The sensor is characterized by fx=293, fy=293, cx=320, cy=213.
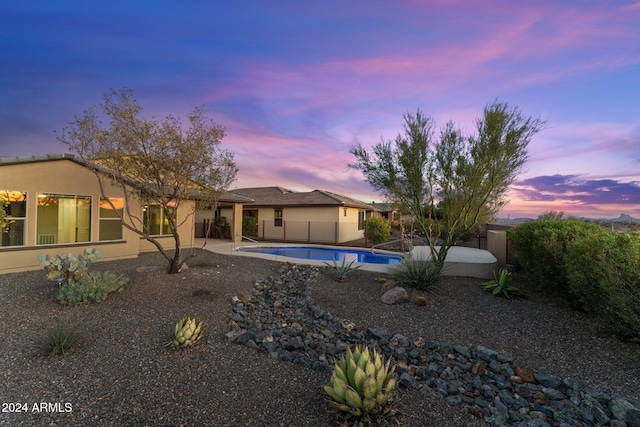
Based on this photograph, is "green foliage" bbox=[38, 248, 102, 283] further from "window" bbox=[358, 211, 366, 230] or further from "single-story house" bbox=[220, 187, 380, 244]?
"window" bbox=[358, 211, 366, 230]

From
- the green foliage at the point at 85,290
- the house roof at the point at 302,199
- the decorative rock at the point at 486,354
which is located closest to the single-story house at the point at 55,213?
the green foliage at the point at 85,290

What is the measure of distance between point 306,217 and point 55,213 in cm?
1357

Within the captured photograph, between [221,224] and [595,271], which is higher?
[221,224]

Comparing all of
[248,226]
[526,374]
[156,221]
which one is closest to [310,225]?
[248,226]

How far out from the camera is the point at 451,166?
29.6ft

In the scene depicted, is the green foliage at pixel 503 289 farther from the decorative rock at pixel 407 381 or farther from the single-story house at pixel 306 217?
the single-story house at pixel 306 217

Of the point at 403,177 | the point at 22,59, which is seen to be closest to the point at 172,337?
the point at 403,177

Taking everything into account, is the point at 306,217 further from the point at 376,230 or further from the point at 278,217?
the point at 376,230

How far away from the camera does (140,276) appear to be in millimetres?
7848

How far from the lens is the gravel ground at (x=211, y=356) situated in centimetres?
314

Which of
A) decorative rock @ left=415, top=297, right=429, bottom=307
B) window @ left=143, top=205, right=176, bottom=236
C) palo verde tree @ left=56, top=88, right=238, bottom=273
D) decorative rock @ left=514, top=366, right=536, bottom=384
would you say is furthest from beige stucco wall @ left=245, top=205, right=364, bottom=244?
decorative rock @ left=514, top=366, right=536, bottom=384

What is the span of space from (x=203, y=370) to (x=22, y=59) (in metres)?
10.7

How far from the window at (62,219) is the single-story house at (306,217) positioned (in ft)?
32.6

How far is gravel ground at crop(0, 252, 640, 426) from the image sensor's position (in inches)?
124
